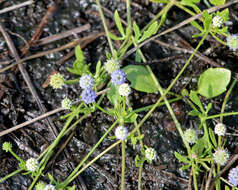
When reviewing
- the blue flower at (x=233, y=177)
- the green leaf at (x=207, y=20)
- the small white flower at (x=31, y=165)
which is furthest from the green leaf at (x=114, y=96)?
the blue flower at (x=233, y=177)

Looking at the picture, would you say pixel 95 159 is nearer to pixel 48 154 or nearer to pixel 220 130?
pixel 48 154

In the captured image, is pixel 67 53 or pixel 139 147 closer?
pixel 139 147

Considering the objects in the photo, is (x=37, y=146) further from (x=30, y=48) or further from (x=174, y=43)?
(x=174, y=43)

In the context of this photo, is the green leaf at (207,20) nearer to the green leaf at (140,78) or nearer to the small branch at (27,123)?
the green leaf at (140,78)

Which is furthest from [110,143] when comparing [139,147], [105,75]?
[105,75]

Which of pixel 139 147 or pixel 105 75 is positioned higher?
pixel 105 75

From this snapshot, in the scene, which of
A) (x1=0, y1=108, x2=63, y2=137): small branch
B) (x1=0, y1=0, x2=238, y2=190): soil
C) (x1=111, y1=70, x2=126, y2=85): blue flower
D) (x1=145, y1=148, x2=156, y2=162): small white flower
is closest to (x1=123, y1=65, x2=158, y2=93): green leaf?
(x1=0, y1=0, x2=238, y2=190): soil

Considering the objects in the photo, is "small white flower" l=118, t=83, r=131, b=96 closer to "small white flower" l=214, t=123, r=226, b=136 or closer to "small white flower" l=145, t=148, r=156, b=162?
"small white flower" l=145, t=148, r=156, b=162
